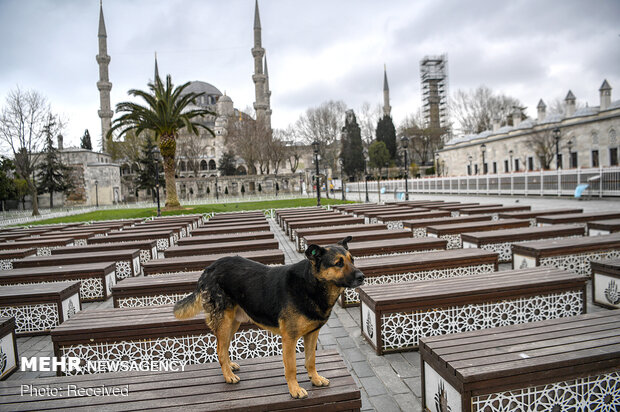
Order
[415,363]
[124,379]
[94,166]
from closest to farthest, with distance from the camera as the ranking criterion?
[124,379], [415,363], [94,166]

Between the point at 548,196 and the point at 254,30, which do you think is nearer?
the point at 548,196

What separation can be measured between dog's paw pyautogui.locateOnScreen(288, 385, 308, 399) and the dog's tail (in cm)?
82

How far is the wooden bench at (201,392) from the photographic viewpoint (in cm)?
246

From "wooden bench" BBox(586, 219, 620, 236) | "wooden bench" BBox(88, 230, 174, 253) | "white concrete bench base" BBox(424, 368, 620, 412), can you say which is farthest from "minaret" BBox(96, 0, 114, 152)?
"white concrete bench base" BBox(424, 368, 620, 412)

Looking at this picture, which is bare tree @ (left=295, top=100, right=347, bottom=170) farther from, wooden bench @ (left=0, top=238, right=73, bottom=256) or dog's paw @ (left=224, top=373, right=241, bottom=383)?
dog's paw @ (left=224, top=373, right=241, bottom=383)

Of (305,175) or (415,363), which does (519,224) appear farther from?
(305,175)

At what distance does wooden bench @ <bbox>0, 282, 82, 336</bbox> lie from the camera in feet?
18.2

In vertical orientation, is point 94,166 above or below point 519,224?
above

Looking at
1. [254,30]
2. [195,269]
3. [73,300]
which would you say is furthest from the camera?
[254,30]

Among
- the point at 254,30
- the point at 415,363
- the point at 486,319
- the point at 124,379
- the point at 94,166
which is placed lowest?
the point at 415,363

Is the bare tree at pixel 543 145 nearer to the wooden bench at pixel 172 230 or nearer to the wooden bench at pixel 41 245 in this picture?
the wooden bench at pixel 172 230

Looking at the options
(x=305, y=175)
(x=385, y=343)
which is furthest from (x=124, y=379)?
(x=305, y=175)

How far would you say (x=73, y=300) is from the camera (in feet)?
19.8

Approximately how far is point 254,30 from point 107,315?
65.2 m
